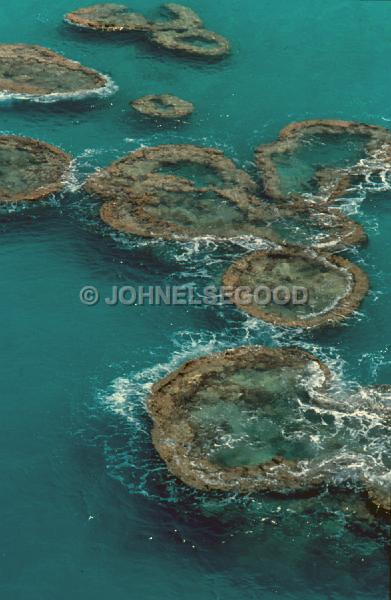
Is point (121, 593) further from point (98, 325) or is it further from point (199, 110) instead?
point (199, 110)

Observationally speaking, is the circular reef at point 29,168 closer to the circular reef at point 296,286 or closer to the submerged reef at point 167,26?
the circular reef at point 296,286

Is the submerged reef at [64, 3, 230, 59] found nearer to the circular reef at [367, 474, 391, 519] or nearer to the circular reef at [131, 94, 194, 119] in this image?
the circular reef at [131, 94, 194, 119]

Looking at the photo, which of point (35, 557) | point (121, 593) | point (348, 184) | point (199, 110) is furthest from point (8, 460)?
point (199, 110)

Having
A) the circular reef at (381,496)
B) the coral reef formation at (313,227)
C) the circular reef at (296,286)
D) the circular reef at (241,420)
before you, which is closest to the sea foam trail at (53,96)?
the coral reef formation at (313,227)

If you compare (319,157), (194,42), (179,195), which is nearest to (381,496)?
(179,195)

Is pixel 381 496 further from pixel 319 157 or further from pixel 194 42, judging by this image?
pixel 194 42

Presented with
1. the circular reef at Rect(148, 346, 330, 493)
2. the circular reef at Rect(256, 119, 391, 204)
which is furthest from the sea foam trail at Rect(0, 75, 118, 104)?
the circular reef at Rect(148, 346, 330, 493)
